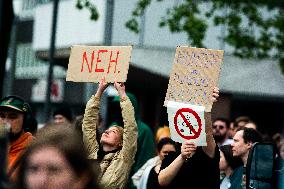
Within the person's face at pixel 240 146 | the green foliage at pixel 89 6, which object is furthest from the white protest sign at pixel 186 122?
the green foliage at pixel 89 6

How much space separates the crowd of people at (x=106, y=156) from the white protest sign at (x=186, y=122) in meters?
0.05

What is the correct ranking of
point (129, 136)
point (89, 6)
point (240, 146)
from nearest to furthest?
point (129, 136)
point (240, 146)
point (89, 6)

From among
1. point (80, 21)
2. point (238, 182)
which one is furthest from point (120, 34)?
point (238, 182)

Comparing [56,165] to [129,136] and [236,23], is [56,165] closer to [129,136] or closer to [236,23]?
[129,136]

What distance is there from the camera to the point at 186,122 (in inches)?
235

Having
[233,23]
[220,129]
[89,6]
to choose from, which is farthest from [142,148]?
[233,23]

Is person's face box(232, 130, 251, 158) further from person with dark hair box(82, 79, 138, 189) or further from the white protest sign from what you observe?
the white protest sign

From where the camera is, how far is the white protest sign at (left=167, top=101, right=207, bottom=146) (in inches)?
231

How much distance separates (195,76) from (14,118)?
1.58 m

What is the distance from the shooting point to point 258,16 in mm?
22031

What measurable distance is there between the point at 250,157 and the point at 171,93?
990 millimetres

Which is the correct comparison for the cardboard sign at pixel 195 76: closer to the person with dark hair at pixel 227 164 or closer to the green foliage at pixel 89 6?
the person with dark hair at pixel 227 164

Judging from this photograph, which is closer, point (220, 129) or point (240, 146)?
point (240, 146)

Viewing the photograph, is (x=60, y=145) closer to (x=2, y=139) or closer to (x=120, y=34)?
(x=2, y=139)
